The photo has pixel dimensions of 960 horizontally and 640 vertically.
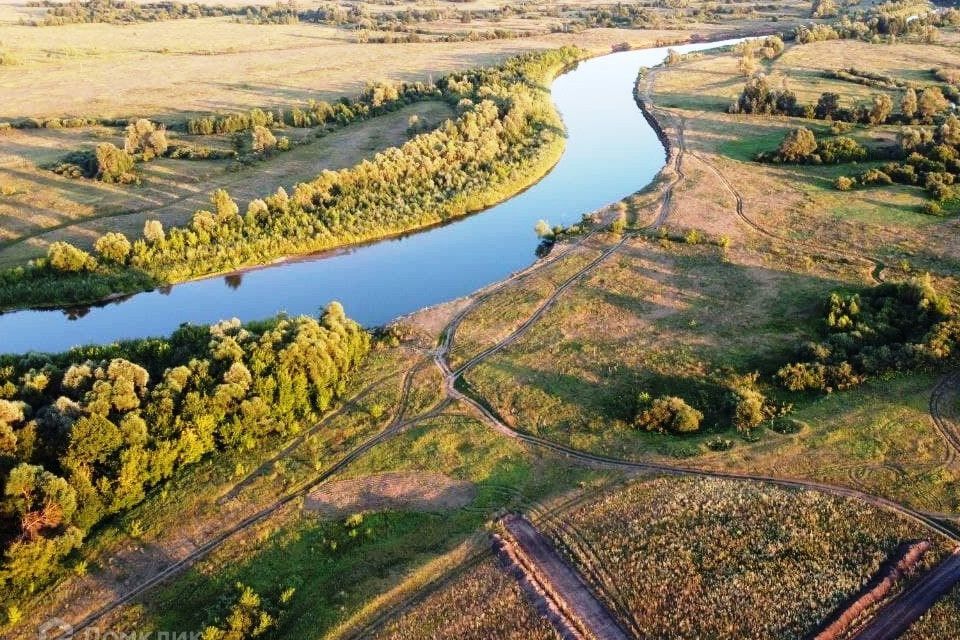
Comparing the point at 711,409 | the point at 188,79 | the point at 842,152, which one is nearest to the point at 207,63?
the point at 188,79

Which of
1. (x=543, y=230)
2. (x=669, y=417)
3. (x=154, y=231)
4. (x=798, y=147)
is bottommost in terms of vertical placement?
(x=669, y=417)

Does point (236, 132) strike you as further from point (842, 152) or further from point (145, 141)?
point (842, 152)

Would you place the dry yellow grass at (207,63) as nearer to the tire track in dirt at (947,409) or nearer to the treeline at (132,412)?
the treeline at (132,412)

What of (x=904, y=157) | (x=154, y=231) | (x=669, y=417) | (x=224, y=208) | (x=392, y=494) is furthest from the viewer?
(x=904, y=157)

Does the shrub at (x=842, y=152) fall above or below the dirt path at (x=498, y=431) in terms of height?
above

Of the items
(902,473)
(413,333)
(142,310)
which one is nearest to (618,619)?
(902,473)

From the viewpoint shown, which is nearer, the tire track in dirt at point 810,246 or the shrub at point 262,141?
the tire track in dirt at point 810,246

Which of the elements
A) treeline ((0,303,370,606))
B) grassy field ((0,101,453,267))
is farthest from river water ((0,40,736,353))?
grassy field ((0,101,453,267))

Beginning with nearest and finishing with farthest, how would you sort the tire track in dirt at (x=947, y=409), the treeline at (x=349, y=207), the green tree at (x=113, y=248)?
1. the tire track in dirt at (x=947, y=409)
2. the treeline at (x=349, y=207)
3. the green tree at (x=113, y=248)

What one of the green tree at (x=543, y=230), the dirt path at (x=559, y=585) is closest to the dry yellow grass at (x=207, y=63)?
the green tree at (x=543, y=230)
